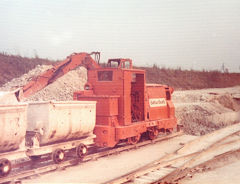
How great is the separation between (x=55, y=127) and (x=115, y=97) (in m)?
3.12

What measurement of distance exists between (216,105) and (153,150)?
15.1 meters

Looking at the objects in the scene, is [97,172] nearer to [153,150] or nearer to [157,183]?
[157,183]

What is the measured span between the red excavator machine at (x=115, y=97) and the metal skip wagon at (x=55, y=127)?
3.96 ft

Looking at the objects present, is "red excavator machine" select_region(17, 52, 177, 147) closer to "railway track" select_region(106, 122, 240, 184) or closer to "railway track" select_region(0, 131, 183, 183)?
"railway track" select_region(0, 131, 183, 183)

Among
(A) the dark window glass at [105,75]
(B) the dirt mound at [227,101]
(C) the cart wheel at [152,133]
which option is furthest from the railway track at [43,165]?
(B) the dirt mound at [227,101]

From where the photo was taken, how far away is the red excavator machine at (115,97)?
10.5 meters

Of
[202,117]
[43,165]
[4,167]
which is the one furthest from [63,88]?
[4,167]

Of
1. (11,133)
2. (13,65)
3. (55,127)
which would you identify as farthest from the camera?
(13,65)

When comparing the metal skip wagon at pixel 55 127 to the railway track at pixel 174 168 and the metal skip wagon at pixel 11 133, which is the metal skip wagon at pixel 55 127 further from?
the railway track at pixel 174 168

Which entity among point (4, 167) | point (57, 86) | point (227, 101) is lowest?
point (4, 167)

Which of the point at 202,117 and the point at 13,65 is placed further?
the point at 13,65

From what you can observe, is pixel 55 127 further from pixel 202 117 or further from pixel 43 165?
pixel 202 117

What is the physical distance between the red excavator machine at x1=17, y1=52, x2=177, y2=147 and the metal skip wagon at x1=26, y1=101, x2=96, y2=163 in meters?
1.21

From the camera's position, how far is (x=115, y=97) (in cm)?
1080
